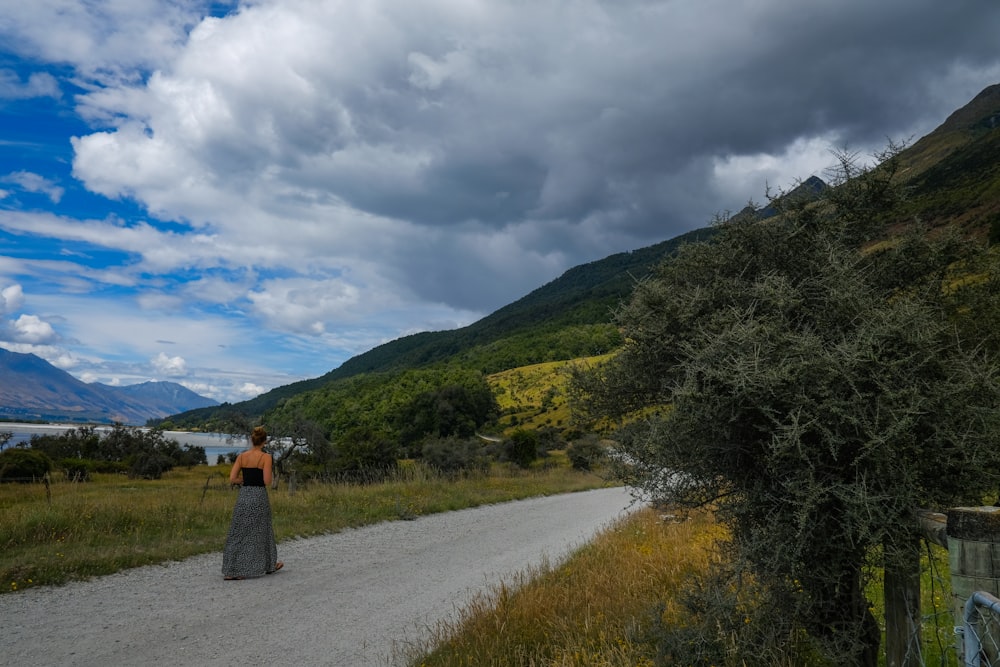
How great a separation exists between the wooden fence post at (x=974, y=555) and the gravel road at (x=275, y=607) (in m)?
4.49

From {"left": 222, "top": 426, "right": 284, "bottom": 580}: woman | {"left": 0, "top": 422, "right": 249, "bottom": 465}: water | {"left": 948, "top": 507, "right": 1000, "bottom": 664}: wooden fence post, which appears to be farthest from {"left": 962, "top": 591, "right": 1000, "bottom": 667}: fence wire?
{"left": 0, "top": 422, "right": 249, "bottom": 465}: water

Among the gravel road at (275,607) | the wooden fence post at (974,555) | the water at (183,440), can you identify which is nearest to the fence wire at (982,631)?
the wooden fence post at (974,555)

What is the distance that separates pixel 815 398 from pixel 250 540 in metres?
8.31

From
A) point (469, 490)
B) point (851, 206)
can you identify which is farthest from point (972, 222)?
point (469, 490)

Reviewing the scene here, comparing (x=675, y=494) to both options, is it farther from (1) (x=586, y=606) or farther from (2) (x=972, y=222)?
(2) (x=972, y=222)

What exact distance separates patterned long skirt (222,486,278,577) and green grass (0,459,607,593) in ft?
5.82

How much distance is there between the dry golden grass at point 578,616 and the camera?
191 inches

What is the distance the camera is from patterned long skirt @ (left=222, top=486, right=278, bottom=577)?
8.91 metres

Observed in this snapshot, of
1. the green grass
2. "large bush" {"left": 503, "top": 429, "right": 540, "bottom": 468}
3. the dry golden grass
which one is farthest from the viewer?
"large bush" {"left": 503, "top": 429, "right": 540, "bottom": 468}

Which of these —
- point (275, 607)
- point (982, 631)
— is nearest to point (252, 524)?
point (275, 607)

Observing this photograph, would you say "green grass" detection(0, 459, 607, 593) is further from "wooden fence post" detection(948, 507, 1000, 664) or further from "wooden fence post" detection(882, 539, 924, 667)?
"wooden fence post" detection(948, 507, 1000, 664)

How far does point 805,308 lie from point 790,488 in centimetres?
143

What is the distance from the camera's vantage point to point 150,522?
11.9 meters

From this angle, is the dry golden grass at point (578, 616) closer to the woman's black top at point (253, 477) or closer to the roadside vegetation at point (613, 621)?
the roadside vegetation at point (613, 621)
